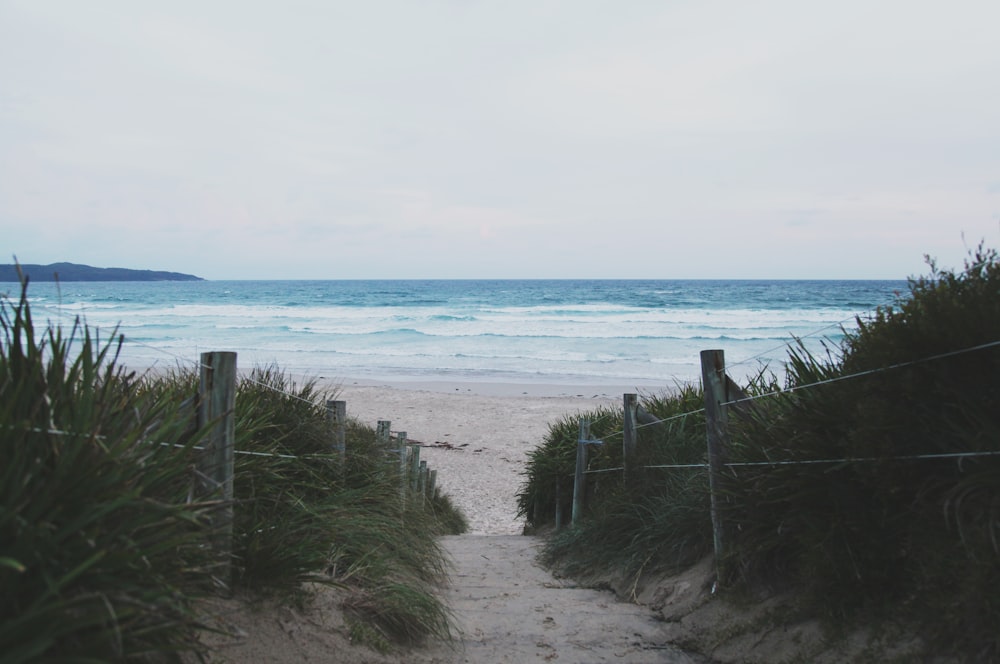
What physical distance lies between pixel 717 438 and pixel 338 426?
2860 millimetres

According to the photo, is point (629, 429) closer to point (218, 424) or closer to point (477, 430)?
point (218, 424)

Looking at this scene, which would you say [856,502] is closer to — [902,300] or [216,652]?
[902,300]

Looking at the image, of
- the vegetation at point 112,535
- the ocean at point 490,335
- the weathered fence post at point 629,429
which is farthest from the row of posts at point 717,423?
the ocean at point 490,335

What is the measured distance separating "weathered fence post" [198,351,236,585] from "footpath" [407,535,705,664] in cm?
131

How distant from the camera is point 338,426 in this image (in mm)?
6352

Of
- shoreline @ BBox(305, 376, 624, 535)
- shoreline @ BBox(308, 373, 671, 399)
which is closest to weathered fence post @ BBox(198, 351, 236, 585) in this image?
shoreline @ BBox(305, 376, 624, 535)

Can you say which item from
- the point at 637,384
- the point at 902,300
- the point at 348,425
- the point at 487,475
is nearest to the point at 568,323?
the point at 637,384

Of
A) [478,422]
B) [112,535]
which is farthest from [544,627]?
[478,422]

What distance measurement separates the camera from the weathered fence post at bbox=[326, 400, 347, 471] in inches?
243

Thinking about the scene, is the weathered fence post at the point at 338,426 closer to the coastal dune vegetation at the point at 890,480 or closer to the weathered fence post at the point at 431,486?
the coastal dune vegetation at the point at 890,480

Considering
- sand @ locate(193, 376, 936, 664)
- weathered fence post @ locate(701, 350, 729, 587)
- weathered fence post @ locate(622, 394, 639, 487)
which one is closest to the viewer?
sand @ locate(193, 376, 936, 664)

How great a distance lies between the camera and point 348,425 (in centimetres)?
768

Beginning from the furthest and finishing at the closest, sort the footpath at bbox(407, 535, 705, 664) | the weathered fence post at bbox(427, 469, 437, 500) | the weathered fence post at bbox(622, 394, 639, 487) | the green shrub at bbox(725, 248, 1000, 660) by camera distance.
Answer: the weathered fence post at bbox(427, 469, 437, 500) < the weathered fence post at bbox(622, 394, 639, 487) < the footpath at bbox(407, 535, 705, 664) < the green shrub at bbox(725, 248, 1000, 660)

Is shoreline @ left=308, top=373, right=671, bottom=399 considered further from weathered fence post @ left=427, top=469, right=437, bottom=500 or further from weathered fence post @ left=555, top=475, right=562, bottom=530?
weathered fence post @ left=555, top=475, right=562, bottom=530
